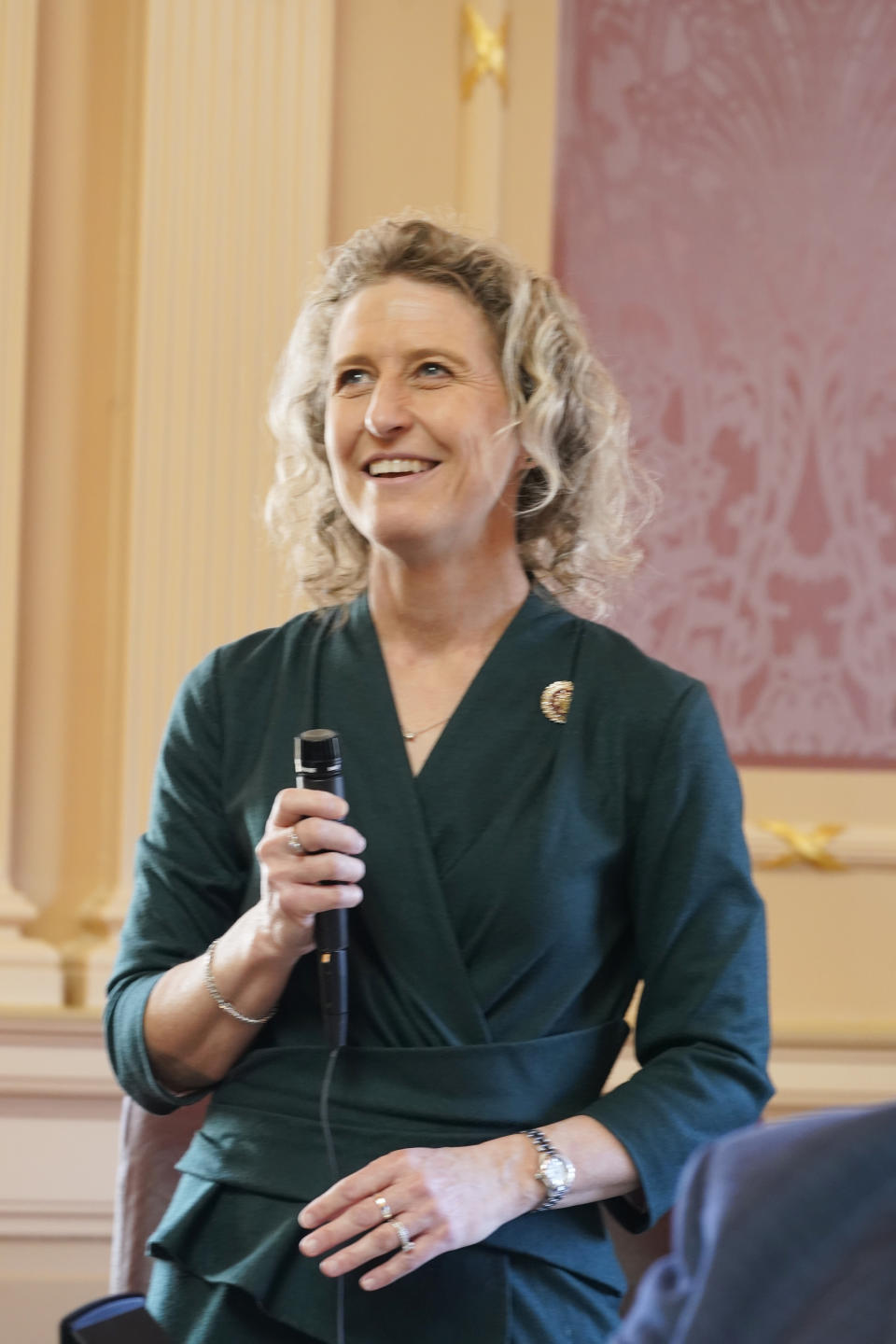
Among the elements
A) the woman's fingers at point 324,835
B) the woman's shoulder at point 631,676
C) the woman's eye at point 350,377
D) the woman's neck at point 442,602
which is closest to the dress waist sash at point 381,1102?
the woman's fingers at point 324,835

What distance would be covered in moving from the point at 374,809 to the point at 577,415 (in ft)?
→ 1.82

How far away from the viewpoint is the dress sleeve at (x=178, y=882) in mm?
1563

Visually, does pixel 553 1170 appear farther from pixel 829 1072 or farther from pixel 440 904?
pixel 829 1072

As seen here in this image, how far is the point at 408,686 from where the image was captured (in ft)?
5.39

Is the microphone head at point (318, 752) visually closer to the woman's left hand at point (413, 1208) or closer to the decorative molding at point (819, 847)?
the woman's left hand at point (413, 1208)

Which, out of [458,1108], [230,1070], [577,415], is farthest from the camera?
[577,415]

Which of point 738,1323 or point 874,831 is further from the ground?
point 738,1323

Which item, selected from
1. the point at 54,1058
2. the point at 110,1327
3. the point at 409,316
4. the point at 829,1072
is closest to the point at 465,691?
the point at 409,316

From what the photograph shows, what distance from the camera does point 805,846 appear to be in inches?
112

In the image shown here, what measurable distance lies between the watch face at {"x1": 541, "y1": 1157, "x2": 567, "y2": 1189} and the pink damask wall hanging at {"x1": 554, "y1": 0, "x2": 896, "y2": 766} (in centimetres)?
164

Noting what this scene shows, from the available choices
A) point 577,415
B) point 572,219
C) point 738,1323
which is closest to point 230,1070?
point 577,415

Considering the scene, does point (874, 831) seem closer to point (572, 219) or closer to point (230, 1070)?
point (572, 219)

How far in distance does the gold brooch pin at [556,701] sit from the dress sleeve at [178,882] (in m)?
0.37

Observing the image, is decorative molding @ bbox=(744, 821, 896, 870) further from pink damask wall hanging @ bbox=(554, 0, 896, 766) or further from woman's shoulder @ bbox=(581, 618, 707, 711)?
woman's shoulder @ bbox=(581, 618, 707, 711)
